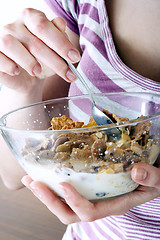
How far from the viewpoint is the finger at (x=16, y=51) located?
444 mm

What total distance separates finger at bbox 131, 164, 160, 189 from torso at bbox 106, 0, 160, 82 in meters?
0.33

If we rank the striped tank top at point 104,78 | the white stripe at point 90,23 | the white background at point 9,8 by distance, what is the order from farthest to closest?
the white background at point 9,8, the white stripe at point 90,23, the striped tank top at point 104,78

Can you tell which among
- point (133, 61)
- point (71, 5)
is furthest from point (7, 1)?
point (133, 61)

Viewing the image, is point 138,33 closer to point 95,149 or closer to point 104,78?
point 104,78

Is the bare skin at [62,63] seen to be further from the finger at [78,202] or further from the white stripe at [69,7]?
the white stripe at [69,7]

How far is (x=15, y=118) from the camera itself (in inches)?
21.3

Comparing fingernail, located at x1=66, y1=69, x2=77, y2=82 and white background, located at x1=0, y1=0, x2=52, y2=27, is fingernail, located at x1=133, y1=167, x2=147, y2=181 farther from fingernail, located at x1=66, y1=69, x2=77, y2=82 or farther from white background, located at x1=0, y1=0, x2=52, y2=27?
white background, located at x1=0, y1=0, x2=52, y2=27

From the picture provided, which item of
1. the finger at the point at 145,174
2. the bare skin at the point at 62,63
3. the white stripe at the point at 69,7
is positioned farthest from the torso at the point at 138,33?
the finger at the point at 145,174

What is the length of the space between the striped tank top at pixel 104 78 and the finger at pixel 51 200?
7.3 inches

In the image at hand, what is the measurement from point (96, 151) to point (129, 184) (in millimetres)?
87

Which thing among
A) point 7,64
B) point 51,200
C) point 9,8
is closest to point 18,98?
point 7,64

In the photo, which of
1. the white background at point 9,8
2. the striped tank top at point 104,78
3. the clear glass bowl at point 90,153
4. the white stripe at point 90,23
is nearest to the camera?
the clear glass bowl at point 90,153

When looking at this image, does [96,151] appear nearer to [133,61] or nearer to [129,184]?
[129,184]

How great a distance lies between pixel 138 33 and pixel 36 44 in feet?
1.03
